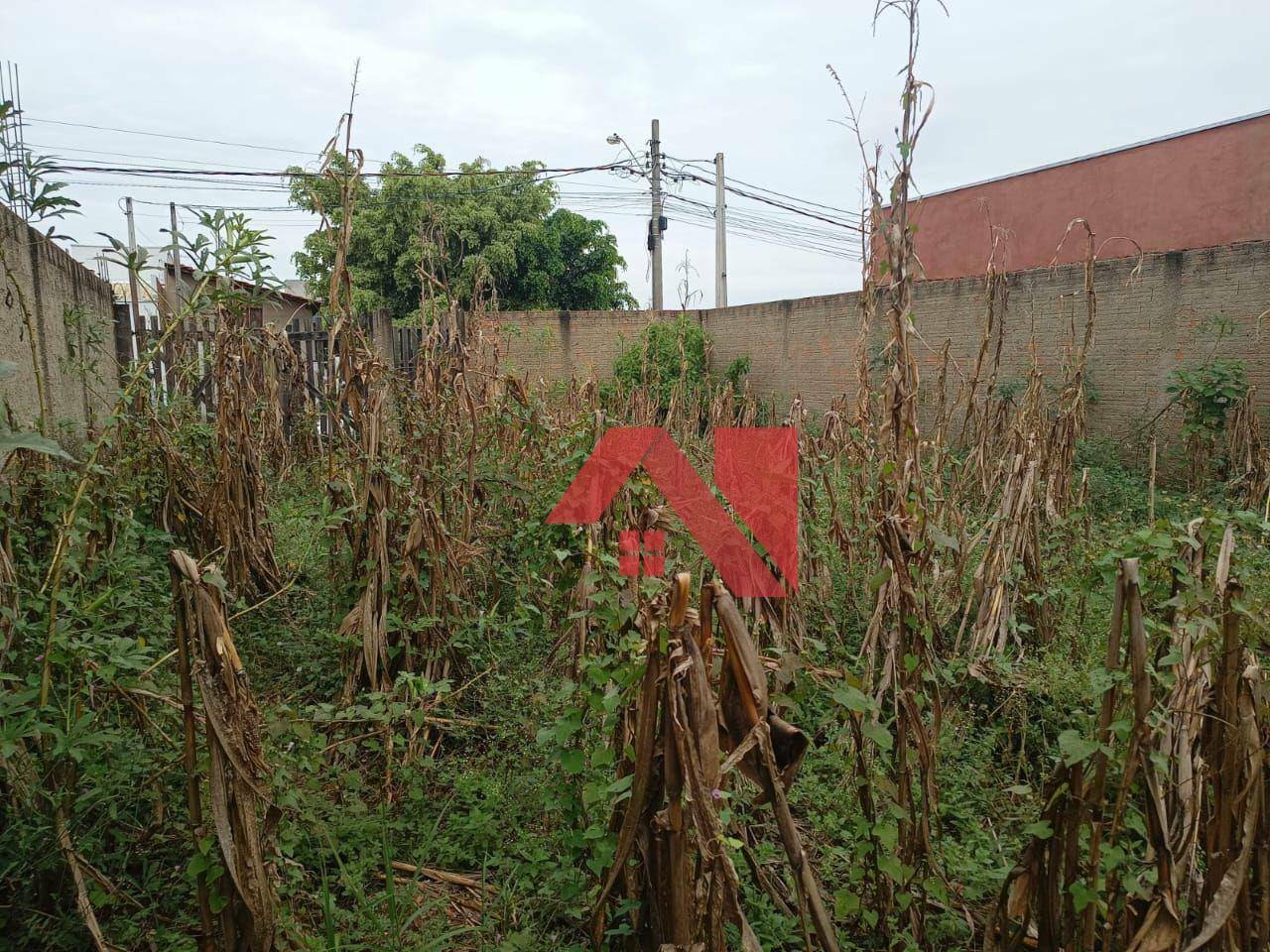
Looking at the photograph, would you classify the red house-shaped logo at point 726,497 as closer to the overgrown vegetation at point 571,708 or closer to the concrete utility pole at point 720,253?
the overgrown vegetation at point 571,708

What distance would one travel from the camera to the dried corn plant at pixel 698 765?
1.07m

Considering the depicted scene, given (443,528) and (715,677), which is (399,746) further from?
(715,677)

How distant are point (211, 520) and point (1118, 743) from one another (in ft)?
9.44

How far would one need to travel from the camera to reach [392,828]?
6.35 feet

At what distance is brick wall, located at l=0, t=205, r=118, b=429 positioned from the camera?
2730 millimetres

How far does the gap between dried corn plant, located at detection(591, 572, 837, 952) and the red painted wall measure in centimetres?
711

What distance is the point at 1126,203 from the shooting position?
8945mm

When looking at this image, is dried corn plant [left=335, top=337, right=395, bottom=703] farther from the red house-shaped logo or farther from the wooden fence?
the red house-shaped logo

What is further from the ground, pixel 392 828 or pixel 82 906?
pixel 82 906

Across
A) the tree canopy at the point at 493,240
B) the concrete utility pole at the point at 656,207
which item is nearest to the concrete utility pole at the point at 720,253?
the concrete utility pole at the point at 656,207

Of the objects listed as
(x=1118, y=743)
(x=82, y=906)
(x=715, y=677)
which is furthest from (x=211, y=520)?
(x=1118, y=743)

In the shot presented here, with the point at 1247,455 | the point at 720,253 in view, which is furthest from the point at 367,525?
the point at 720,253

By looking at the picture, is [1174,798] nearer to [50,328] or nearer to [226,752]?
[226,752]

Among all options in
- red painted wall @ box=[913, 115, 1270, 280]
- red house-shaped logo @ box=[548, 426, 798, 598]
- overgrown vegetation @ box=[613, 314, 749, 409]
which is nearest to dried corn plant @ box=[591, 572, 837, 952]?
red house-shaped logo @ box=[548, 426, 798, 598]
